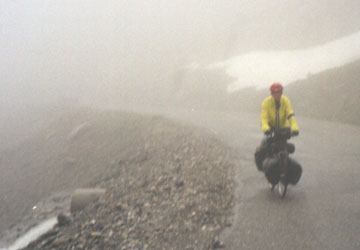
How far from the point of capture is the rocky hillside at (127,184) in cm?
584

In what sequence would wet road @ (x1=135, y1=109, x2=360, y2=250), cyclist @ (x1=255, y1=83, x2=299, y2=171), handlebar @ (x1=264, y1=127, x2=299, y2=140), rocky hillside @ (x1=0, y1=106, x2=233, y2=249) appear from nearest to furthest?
1. wet road @ (x1=135, y1=109, x2=360, y2=250)
2. rocky hillside @ (x1=0, y1=106, x2=233, y2=249)
3. handlebar @ (x1=264, y1=127, x2=299, y2=140)
4. cyclist @ (x1=255, y1=83, x2=299, y2=171)

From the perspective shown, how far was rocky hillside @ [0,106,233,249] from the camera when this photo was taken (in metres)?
5.84

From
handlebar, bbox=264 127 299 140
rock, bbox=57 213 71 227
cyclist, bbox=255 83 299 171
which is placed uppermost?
cyclist, bbox=255 83 299 171

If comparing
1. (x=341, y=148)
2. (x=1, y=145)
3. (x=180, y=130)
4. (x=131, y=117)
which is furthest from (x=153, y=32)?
(x=341, y=148)

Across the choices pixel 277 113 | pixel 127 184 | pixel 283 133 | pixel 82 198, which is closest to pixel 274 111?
pixel 277 113

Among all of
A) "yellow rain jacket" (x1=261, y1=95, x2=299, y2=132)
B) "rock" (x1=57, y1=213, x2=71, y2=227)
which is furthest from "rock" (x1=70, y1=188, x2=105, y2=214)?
"yellow rain jacket" (x1=261, y1=95, x2=299, y2=132)

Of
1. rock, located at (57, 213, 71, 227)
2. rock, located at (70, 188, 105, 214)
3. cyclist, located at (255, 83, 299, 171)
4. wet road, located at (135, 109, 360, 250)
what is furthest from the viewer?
Answer: rock, located at (70, 188, 105, 214)

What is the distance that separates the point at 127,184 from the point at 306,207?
17.2 feet

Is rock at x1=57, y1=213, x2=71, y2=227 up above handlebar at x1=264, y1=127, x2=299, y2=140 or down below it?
below

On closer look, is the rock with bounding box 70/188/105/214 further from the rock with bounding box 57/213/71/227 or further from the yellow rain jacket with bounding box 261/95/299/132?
the yellow rain jacket with bounding box 261/95/299/132

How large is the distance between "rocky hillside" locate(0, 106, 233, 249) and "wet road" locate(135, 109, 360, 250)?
0.40m

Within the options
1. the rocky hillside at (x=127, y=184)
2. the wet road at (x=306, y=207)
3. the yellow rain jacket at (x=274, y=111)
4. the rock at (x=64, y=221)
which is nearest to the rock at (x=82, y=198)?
the rocky hillside at (x=127, y=184)

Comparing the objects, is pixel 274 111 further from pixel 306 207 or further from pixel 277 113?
pixel 306 207

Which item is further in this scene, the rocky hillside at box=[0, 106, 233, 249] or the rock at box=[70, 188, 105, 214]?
the rock at box=[70, 188, 105, 214]
